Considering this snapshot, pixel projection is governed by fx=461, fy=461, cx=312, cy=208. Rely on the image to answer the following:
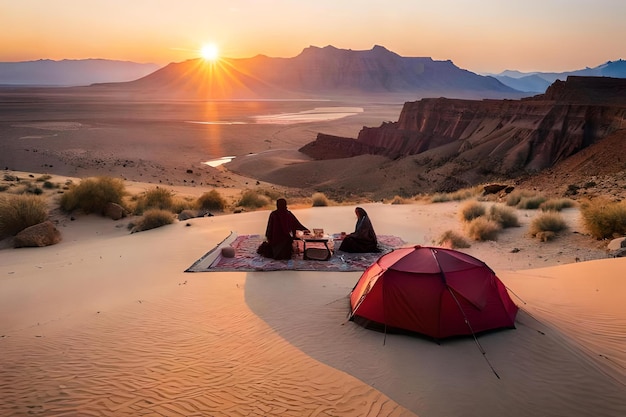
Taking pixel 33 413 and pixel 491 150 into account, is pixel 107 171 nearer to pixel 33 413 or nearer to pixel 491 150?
pixel 491 150

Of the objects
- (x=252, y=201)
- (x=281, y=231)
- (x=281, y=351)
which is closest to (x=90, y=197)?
(x=252, y=201)

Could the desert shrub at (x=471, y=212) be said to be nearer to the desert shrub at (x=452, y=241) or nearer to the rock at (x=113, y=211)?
the desert shrub at (x=452, y=241)

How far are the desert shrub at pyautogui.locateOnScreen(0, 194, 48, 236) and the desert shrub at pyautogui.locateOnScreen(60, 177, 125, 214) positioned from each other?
1.92 meters

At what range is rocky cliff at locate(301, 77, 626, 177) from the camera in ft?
118

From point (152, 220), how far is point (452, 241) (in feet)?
37.1

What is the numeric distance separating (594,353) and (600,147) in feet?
95.3

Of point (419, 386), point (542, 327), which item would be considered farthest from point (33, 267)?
point (542, 327)

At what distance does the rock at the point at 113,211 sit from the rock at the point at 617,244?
17869mm

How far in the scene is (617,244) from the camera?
1200 cm

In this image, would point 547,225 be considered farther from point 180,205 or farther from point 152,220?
Answer: point 180,205

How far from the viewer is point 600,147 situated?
101 feet

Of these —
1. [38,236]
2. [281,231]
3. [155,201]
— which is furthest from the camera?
[155,201]

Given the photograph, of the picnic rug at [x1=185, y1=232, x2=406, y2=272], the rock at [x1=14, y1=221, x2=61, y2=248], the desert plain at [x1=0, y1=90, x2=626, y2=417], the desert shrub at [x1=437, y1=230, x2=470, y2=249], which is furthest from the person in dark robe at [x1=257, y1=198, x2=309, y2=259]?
the rock at [x1=14, y1=221, x2=61, y2=248]

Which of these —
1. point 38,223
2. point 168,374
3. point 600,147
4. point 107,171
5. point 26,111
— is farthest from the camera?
point 26,111
